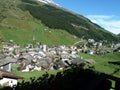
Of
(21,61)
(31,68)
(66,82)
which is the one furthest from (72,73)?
(21,61)

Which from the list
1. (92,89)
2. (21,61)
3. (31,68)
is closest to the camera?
(92,89)

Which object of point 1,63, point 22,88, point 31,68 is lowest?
point 31,68

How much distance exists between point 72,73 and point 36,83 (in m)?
2.01

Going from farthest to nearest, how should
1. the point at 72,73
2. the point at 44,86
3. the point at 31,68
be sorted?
the point at 31,68
the point at 72,73
the point at 44,86

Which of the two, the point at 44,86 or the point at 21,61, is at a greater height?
the point at 44,86

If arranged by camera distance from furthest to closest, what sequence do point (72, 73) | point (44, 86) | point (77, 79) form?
point (72, 73), point (77, 79), point (44, 86)

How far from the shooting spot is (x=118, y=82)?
28.0 feet

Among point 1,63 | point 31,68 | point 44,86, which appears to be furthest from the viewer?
point 31,68

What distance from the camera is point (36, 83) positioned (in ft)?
29.7

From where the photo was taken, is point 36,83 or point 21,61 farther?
point 21,61

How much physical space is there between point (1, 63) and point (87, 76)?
60.9 m

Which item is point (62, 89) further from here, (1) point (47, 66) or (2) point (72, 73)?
(1) point (47, 66)

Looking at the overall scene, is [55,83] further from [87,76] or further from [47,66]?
[47,66]

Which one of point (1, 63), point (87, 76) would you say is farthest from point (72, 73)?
point (1, 63)
